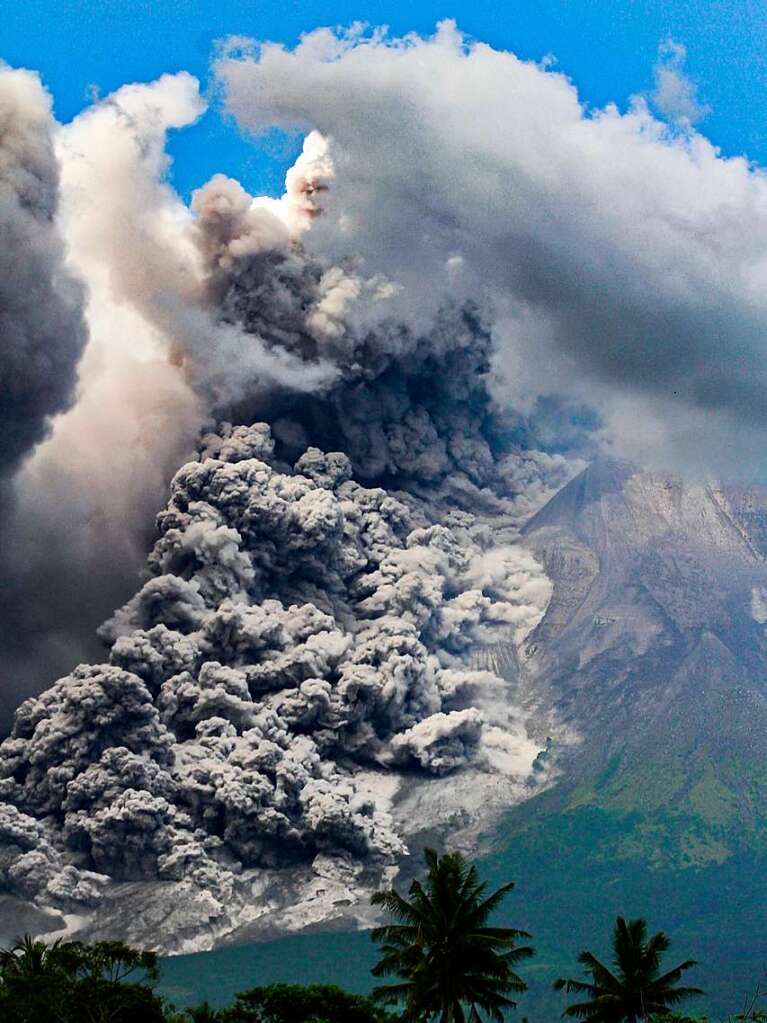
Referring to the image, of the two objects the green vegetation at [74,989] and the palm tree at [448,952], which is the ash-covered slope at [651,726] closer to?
the green vegetation at [74,989]

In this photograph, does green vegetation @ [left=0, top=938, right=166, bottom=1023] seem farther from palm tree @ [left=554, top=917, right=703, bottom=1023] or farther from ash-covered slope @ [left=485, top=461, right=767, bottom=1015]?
ash-covered slope @ [left=485, top=461, right=767, bottom=1015]

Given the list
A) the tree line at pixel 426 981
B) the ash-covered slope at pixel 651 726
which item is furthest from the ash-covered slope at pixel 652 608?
the tree line at pixel 426 981

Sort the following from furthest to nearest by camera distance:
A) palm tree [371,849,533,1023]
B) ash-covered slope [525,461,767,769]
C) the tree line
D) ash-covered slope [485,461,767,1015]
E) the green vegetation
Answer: ash-covered slope [525,461,767,769], ash-covered slope [485,461,767,1015], the green vegetation, the tree line, palm tree [371,849,533,1023]

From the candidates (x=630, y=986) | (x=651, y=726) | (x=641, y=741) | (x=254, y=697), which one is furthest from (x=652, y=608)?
(x=630, y=986)

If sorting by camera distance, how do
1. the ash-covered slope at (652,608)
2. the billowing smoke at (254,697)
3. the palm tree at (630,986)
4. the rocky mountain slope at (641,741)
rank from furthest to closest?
the ash-covered slope at (652,608) → the rocky mountain slope at (641,741) → the billowing smoke at (254,697) → the palm tree at (630,986)

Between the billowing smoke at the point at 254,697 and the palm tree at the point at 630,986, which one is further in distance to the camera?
the billowing smoke at the point at 254,697

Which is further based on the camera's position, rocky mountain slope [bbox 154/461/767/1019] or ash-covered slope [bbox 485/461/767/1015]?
ash-covered slope [bbox 485/461/767/1015]

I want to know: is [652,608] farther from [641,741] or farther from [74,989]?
[74,989]

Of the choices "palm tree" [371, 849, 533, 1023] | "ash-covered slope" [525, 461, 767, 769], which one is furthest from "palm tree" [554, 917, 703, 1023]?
"ash-covered slope" [525, 461, 767, 769]
